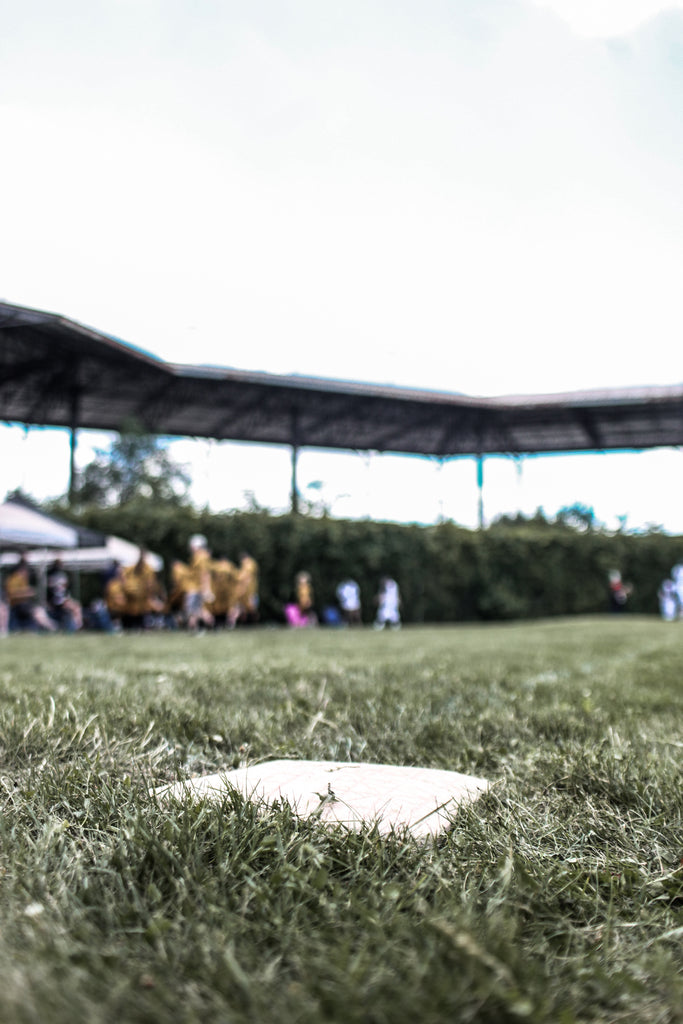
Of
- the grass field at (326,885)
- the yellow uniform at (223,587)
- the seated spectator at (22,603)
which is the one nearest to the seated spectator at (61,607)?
the seated spectator at (22,603)

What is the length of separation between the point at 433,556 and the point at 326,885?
62.8 ft

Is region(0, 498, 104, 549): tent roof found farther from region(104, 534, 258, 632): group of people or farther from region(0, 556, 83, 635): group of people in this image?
region(104, 534, 258, 632): group of people

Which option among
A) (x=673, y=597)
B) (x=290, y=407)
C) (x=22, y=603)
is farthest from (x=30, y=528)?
(x=290, y=407)

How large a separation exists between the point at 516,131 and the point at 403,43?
31.4 inches

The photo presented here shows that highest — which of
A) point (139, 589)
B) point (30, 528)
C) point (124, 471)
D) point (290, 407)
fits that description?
point (290, 407)

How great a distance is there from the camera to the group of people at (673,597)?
18984 mm

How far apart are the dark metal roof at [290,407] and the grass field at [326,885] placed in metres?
21.2

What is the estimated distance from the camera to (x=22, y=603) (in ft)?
45.4

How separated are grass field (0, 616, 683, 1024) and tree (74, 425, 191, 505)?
20445 millimetres

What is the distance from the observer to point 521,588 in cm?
2089

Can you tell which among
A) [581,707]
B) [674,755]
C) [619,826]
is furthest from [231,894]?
[581,707]

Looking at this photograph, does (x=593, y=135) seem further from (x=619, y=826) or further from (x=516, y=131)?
(x=619, y=826)

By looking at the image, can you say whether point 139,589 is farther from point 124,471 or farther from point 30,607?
point 124,471

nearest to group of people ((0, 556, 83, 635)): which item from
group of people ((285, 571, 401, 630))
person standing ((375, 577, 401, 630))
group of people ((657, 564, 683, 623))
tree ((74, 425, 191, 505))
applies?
group of people ((285, 571, 401, 630))
